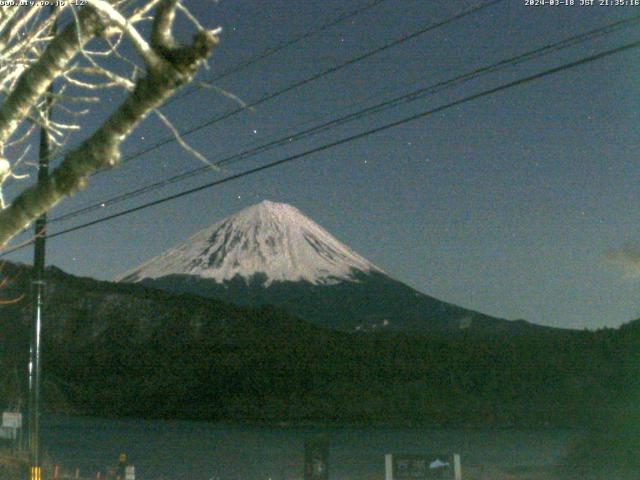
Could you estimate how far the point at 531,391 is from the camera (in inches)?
4218

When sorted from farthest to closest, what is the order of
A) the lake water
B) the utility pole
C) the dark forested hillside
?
the dark forested hillside, the lake water, the utility pole

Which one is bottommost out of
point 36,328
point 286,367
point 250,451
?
point 250,451

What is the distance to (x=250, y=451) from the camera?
174ft

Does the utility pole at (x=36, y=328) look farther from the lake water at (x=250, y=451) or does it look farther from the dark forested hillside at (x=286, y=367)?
the dark forested hillside at (x=286, y=367)

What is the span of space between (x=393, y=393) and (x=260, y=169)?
103529 mm

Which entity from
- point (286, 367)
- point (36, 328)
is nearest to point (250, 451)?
point (36, 328)

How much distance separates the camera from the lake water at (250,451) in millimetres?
36969

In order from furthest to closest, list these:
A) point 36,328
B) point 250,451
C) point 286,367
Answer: point 286,367
point 250,451
point 36,328

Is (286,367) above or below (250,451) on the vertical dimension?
above

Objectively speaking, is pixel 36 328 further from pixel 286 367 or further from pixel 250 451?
pixel 286 367

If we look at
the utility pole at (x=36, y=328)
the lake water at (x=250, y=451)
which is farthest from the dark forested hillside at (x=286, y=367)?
the utility pole at (x=36, y=328)

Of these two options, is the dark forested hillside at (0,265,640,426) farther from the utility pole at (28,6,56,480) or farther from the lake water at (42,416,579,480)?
the utility pole at (28,6,56,480)

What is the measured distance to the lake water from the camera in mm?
36969

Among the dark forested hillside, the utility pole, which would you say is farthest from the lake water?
the dark forested hillside
